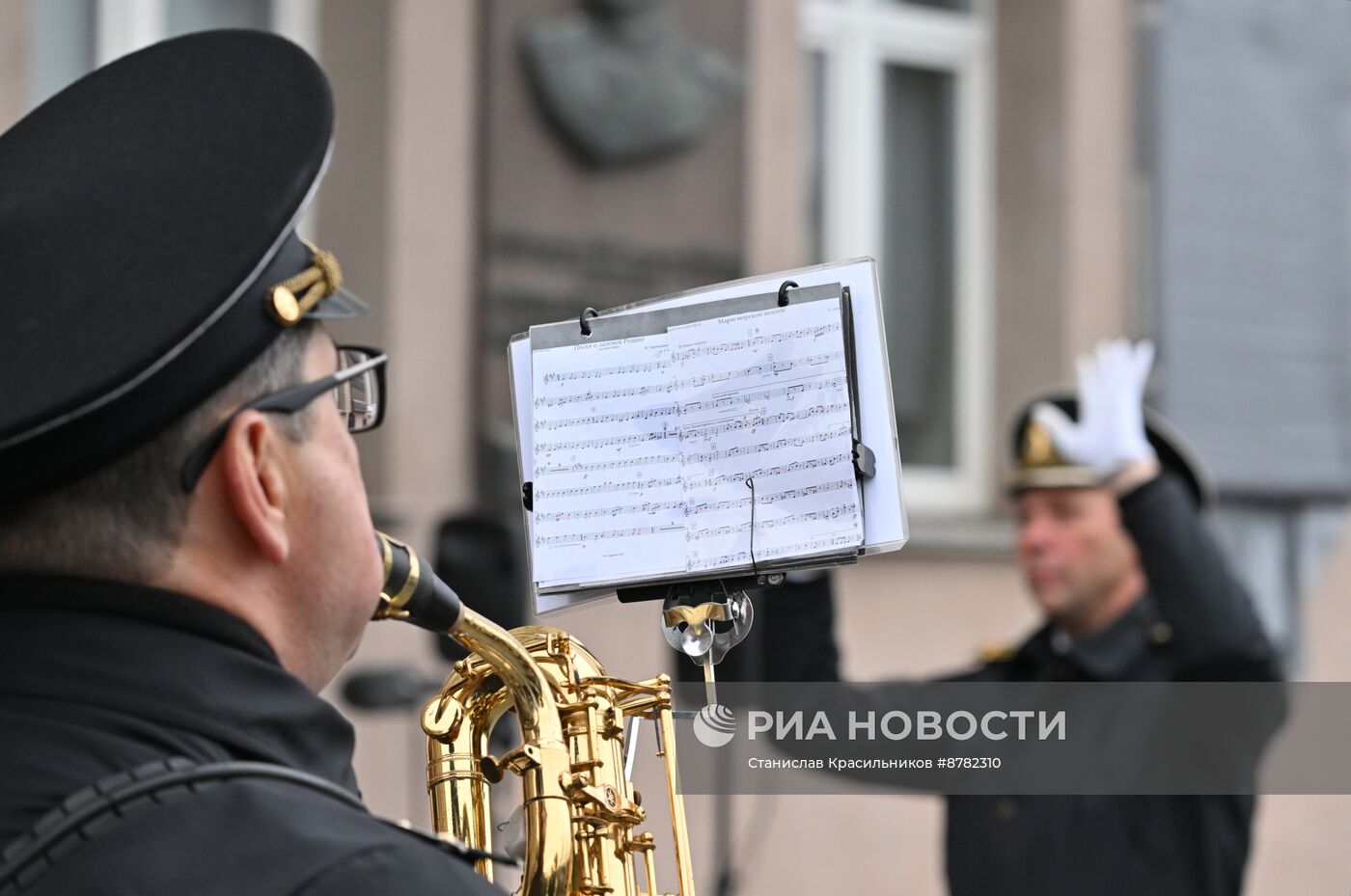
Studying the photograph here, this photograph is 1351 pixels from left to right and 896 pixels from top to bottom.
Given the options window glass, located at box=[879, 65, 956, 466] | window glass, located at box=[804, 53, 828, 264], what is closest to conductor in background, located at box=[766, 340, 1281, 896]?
window glass, located at box=[804, 53, 828, 264]

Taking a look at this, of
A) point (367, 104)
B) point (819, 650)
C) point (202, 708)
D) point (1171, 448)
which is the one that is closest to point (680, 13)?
point (367, 104)

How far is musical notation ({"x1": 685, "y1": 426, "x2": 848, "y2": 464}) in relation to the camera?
1600mm

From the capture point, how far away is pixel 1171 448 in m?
3.71

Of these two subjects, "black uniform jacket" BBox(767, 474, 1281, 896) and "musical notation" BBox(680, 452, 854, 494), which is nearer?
"musical notation" BBox(680, 452, 854, 494)

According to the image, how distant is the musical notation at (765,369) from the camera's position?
160 centimetres

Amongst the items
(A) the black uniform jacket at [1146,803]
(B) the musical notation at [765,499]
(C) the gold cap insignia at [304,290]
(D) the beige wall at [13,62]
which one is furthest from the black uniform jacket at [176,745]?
(D) the beige wall at [13,62]

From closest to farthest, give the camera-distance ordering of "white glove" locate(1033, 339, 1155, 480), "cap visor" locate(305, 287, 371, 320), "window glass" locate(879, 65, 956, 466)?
"cap visor" locate(305, 287, 371, 320) → "white glove" locate(1033, 339, 1155, 480) → "window glass" locate(879, 65, 956, 466)

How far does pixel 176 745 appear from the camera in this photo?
1205 millimetres

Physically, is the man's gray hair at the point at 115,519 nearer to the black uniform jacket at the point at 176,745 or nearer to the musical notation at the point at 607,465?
the black uniform jacket at the point at 176,745

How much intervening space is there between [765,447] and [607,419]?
15cm

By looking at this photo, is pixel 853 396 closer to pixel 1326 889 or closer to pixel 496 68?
pixel 496 68

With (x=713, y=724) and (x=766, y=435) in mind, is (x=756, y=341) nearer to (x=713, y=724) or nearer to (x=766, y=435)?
(x=766, y=435)

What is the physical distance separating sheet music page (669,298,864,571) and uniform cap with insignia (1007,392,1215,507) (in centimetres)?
214

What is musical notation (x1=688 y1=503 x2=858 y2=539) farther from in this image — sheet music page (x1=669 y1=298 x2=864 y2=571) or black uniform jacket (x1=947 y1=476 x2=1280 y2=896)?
black uniform jacket (x1=947 y1=476 x2=1280 y2=896)
